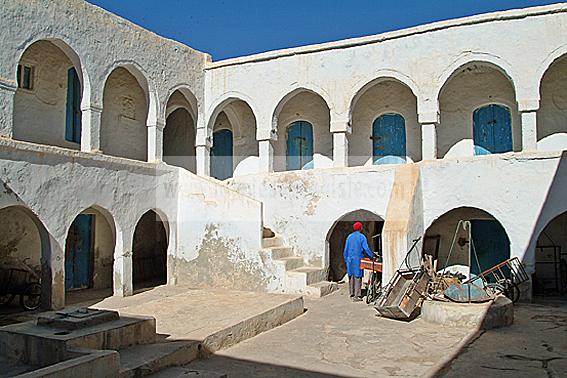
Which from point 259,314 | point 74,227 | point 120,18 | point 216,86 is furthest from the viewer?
point 216,86

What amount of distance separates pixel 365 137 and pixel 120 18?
779 cm

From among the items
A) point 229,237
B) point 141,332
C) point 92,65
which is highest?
point 92,65

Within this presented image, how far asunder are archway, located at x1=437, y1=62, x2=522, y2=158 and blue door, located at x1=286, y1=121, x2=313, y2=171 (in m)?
4.07

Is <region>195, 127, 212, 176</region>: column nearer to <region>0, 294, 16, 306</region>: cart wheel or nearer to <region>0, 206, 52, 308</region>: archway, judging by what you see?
<region>0, 206, 52, 308</region>: archway

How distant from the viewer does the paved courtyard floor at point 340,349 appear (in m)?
6.71

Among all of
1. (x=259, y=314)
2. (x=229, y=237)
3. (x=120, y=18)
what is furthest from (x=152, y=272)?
(x=259, y=314)

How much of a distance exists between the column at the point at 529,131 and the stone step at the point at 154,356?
30.0 feet

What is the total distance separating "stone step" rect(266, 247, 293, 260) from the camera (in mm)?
12606

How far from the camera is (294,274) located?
12.1 metres

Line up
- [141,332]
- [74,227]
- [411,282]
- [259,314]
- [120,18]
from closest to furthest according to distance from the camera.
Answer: [141,332], [259,314], [411,282], [120,18], [74,227]

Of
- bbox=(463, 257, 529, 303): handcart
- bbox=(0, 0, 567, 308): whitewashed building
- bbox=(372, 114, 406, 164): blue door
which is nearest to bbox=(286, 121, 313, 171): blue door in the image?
bbox=(0, 0, 567, 308): whitewashed building

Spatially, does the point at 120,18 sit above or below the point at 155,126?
above

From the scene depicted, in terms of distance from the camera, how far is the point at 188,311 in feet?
28.9

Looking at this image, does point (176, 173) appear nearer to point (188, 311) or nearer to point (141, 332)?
point (188, 311)
